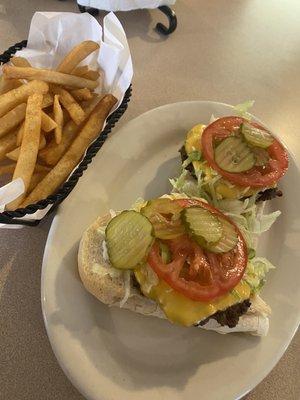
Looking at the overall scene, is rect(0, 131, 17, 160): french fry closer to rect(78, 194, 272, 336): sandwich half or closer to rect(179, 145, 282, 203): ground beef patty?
rect(78, 194, 272, 336): sandwich half

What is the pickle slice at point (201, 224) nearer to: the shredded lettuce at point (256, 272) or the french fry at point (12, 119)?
the shredded lettuce at point (256, 272)

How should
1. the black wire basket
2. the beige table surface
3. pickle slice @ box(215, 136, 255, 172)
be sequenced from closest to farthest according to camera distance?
1. the black wire basket
2. the beige table surface
3. pickle slice @ box(215, 136, 255, 172)

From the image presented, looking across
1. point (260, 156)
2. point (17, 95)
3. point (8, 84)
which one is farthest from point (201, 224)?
point (8, 84)

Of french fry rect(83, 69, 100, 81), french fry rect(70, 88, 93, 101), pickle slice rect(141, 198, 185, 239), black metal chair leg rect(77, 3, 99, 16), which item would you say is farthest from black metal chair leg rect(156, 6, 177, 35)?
pickle slice rect(141, 198, 185, 239)

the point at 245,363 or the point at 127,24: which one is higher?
the point at 127,24

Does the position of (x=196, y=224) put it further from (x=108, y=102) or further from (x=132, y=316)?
(x=108, y=102)

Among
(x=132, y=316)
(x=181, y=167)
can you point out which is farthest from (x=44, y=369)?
(x=181, y=167)

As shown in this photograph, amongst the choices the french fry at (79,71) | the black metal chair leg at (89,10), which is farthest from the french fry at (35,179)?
the black metal chair leg at (89,10)
